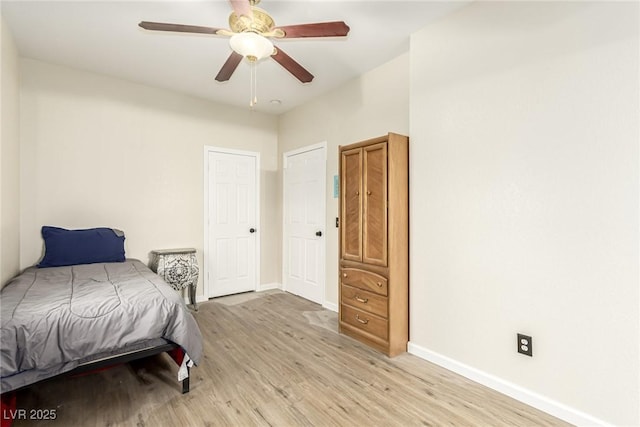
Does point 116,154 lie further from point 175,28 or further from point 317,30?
point 317,30

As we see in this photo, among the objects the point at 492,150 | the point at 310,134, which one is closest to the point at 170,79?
the point at 310,134

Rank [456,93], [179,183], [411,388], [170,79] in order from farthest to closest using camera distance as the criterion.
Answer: [179,183] → [170,79] → [456,93] → [411,388]

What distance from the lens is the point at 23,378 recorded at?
155 cm

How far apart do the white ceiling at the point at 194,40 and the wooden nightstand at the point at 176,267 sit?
6.48 ft

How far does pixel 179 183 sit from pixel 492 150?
3453 mm

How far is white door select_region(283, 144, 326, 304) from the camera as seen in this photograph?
3.99 meters

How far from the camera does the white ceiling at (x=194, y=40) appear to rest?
90.4 inches

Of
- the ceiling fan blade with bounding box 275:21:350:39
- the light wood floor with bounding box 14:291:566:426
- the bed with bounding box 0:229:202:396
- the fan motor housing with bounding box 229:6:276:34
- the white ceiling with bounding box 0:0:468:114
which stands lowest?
the light wood floor with bounding box 14:291:566:426

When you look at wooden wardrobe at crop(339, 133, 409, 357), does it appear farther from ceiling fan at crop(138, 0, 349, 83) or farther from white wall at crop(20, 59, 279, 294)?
white wall at crop(20, 59, 279, 294)

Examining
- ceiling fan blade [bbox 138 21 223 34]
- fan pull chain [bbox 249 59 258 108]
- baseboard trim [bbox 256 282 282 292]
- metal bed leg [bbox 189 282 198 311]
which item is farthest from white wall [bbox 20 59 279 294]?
ceiling fan blade [bbox 138 21 223 34]

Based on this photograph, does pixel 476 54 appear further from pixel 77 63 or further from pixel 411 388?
pixel 77 63

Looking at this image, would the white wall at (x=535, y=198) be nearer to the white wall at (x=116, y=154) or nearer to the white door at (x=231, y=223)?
the white door at (x=231, y=223)

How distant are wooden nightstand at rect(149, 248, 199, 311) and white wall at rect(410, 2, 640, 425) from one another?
2493 mm

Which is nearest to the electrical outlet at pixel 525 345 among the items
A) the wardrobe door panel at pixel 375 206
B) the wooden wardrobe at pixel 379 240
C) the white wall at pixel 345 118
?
the wooden wardrobe at pixel 379 240
